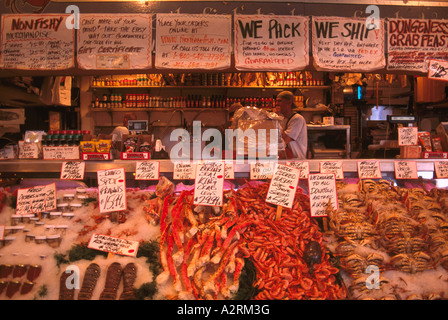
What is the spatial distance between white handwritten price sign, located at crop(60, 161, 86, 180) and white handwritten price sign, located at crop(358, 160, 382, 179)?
2236mm

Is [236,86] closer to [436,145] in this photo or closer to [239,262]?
[436,145]

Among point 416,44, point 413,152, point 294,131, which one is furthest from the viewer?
point 294,131

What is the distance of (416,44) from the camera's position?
2979 millimetres

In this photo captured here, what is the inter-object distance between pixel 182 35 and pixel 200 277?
6.63 ft

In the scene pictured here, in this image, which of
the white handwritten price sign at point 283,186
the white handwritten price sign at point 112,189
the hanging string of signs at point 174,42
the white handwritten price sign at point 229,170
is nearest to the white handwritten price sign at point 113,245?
the white handwritten price sign at point 112,189

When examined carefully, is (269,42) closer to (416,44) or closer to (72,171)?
(416,44)

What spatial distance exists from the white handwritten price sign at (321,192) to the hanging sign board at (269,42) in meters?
1.05

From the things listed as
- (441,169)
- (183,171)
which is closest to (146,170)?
(183,171)

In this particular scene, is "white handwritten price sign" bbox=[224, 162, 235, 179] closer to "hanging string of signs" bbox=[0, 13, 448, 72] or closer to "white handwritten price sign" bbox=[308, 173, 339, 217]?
"white handwritten price sign" bbox=[308, 173, 339, 217]

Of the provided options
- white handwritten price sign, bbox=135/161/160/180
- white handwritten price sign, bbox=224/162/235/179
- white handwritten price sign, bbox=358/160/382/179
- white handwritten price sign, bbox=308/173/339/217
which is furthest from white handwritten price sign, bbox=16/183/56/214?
A: white handwritten price sign, bbox=358/160/382/179

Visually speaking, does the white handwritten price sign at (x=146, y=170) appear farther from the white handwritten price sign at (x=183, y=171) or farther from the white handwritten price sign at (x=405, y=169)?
the white handwritten price sign at (x=405, y=169)

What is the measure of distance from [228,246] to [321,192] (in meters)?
Answer: 0.83

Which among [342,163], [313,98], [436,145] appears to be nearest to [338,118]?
[313,98]

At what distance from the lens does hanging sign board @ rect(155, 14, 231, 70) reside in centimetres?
286
